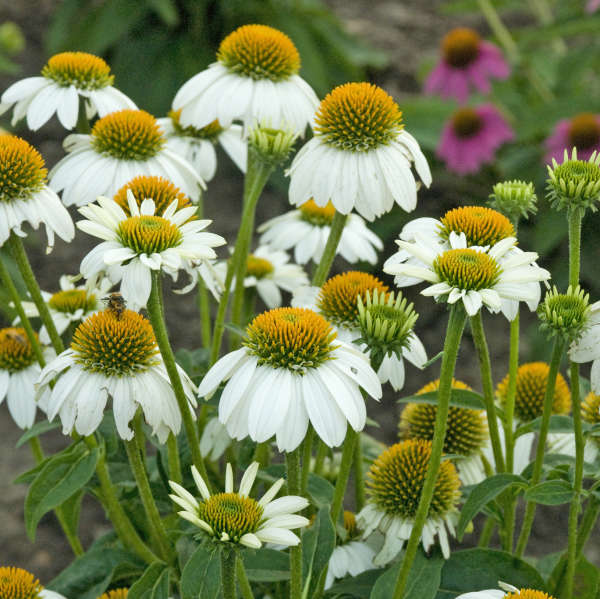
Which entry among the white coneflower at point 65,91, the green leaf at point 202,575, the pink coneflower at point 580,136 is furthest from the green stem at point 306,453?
the pink coneflower at point 580,136

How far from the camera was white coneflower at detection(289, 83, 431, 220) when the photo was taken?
1.08 m

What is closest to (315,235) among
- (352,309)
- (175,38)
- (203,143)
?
(203,143)

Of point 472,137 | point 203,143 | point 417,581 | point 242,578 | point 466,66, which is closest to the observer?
point 242,578

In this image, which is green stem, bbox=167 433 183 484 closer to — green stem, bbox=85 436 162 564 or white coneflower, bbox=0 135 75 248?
green stem, bbox=85 436 162 564

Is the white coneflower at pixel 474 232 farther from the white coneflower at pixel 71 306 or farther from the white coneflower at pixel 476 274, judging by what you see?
the white coneflower at pixel 71 306

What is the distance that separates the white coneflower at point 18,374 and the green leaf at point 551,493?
0.65 meters

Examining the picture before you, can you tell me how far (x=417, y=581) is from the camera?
104 cm

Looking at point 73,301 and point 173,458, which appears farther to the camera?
point 73,301

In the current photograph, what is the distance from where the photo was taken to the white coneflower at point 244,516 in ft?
2.71

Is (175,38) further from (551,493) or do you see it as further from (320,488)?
(551,493)

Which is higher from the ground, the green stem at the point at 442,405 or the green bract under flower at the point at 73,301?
the green bract under flower at the point at 73,301

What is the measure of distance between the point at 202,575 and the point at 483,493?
32 cm

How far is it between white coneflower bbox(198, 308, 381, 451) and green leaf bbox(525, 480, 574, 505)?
0.74 feet

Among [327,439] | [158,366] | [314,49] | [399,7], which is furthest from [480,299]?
[399,7]
